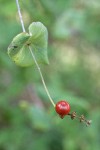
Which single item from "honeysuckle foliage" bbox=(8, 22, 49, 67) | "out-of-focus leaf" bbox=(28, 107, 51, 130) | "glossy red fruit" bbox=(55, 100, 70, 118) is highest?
"honeysuckle foliage" bbox=(8, 22, 49, 67)

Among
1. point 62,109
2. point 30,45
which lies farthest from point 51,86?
point 62,109

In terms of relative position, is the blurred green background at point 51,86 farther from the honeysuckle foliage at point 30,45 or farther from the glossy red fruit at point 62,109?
the glossy red fruit at point 62,109

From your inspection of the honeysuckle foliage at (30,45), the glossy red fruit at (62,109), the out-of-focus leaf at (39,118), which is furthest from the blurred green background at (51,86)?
the glossy red fruit at (62,109)

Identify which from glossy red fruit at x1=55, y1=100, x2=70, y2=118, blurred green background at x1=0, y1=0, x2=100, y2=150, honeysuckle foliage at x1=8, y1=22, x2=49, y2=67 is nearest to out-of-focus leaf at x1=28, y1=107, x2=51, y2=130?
blurred green background at x1=0, y1=0, x2=100, y2=150

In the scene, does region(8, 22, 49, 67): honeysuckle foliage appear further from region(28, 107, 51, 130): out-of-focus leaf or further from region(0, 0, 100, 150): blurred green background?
region(28, 107, 51, 130): out-of-focus leaf

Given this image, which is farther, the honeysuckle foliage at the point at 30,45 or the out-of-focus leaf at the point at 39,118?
the out-of-focus leaf at the point at 39,118

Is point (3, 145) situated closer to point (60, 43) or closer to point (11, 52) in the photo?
point (60, 43)

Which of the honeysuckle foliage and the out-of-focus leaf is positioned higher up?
the honeysuckle foliage
